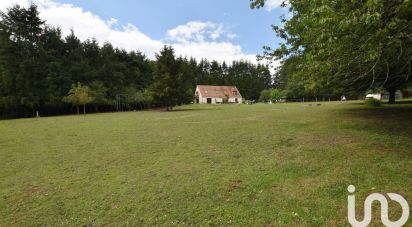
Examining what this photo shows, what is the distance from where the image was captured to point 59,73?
35562 millimetres

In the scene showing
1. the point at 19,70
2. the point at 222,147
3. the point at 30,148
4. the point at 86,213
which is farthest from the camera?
the point at 19,70

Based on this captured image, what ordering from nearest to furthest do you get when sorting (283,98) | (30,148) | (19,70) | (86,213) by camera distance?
1. (86,213)
2. (30,148)
3. (19,70)
4. (283,98)

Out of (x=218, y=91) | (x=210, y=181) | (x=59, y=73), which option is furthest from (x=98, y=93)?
(x=218, y=91)

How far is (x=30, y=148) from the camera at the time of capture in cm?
966

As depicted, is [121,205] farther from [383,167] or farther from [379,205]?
[383,167]

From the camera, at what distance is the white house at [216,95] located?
69.1 m

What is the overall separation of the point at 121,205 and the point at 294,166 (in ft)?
13.8

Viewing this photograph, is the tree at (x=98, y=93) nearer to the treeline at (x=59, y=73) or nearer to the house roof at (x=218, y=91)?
the treeline at (x=59, y=73)

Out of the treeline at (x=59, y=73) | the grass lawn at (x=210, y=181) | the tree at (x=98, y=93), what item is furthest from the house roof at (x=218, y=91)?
the grass lawn at (x=210, y=181)

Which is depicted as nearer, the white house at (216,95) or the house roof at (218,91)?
the white house at (216,95)

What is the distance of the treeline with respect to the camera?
107ft

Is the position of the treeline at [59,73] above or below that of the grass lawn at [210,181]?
above

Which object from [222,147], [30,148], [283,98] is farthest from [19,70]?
[283,98]

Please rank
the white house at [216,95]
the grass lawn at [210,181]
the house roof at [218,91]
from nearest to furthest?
the grass lawn at [210,181]
the white house at [216,95]
the house roof at [218,91]
